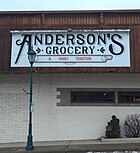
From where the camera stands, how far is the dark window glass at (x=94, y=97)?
18.2 meters

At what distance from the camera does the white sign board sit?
657 inches

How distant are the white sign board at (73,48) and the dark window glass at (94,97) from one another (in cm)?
219

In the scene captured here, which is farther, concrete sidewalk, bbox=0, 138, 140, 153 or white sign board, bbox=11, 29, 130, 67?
white sign board, bbox=11, 29, 130, 67

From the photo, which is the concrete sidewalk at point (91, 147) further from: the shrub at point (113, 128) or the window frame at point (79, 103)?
the window frame at point (79, 103)

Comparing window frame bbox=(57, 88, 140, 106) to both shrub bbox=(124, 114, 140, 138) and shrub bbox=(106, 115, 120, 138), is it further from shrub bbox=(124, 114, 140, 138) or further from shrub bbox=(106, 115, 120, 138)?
shrub bbox=(106, 115, 120, 138)

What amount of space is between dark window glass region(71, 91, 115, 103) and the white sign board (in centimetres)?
219

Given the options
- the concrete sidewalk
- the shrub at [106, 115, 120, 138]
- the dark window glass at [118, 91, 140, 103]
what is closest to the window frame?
the dark window glass at [118, 91, 140, 103]

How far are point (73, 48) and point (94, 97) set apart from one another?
10.1 ft

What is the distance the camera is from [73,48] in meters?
16.9

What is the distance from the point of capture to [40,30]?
17031 millimetres

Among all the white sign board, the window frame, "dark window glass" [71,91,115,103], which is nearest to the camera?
the white sign board

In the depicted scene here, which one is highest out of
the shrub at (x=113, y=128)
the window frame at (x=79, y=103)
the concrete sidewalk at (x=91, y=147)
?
the window frame at (x=79, y=103)

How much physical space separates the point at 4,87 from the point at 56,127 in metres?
3.54

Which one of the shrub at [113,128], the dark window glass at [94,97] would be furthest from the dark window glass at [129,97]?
the shrub at [113,128]
